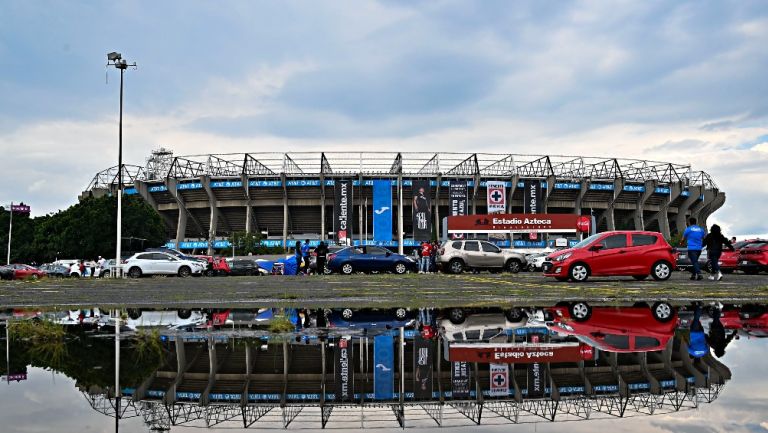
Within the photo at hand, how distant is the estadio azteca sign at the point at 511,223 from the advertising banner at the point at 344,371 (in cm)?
4347

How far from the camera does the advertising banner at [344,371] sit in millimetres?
4023

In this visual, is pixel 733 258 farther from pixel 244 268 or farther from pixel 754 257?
pixel 244 268

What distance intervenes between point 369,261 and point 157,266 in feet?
37.8

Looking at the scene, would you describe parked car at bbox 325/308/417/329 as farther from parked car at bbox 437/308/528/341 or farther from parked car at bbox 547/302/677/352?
parked car at bbox 547/302/677/352

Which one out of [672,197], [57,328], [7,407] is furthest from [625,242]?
[672,197]

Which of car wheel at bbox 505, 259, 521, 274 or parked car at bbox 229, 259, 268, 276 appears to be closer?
car wheel at bbox 505, 259, 521, 274

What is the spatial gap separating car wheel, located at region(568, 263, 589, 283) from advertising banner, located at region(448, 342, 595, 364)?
13.5 m

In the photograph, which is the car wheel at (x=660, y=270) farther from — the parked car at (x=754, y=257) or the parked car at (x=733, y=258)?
the parked car at (x=733, y=258)

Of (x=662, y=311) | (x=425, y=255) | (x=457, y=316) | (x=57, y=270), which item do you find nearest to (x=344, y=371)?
(x=457, y=316)

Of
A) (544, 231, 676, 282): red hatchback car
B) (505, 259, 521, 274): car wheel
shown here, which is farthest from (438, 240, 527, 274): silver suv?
(544, 231, 676, 282): red hatchback car

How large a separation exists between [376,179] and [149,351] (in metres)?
69.4

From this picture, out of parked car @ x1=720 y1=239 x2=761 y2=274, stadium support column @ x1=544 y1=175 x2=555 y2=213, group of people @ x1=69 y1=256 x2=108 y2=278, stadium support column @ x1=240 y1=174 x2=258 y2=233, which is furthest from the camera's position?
stadium support column @ x1=544 y1=175 x2=555 y2=213

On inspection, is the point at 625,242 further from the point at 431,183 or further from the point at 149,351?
the point at 431,183

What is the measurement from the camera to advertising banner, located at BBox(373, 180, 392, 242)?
70312mm
